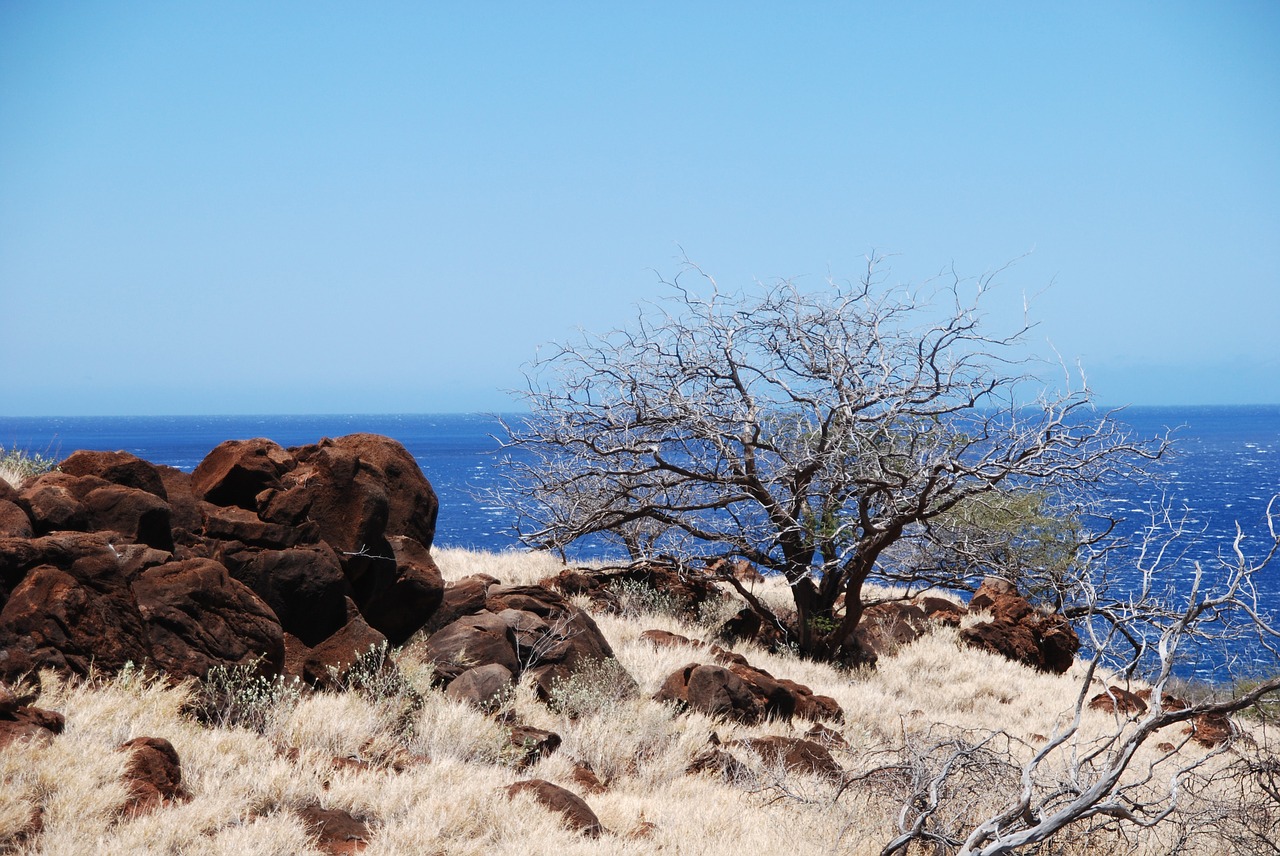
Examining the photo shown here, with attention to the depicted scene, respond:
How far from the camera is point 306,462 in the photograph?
31.1ft

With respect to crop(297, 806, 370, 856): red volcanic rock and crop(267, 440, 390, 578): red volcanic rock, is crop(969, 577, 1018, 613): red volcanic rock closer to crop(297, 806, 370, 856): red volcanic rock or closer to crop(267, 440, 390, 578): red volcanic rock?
crop(267, 440, 390, 578): red volcanic rock

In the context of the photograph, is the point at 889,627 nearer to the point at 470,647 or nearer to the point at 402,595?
the point at 470,647

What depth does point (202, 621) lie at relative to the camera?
721cm

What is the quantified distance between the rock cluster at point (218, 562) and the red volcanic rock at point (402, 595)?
14 mm

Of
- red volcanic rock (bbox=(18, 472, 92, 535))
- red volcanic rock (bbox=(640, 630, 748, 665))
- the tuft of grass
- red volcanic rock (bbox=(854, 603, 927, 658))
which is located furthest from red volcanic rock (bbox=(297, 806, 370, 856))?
red volcanic rock (bbox=(854, 603, 927, 658))

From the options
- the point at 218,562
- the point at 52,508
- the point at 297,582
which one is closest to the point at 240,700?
the point at 218,562

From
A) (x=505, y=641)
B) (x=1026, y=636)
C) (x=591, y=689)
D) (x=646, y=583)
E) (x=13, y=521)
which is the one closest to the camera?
(x=13, y=521)

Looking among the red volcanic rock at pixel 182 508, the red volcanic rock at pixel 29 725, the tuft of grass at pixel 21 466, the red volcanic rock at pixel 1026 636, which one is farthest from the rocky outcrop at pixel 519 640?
the red volcanic rock at pixel 1026 636

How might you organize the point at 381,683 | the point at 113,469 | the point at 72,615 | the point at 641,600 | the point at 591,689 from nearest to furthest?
the point at 72,615
the point at 381,683
the point at 113,469
the point at 591,689
the point at 641,600

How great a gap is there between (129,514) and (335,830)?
3.61 meters

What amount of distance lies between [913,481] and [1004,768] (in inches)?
208

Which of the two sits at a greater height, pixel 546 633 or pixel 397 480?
pixel 397 480

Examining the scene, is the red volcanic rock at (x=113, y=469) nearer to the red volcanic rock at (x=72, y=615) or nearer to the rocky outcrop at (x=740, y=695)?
the red volcanic rock at (x=72, y=615)

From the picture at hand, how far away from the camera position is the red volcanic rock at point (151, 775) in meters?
5.31
